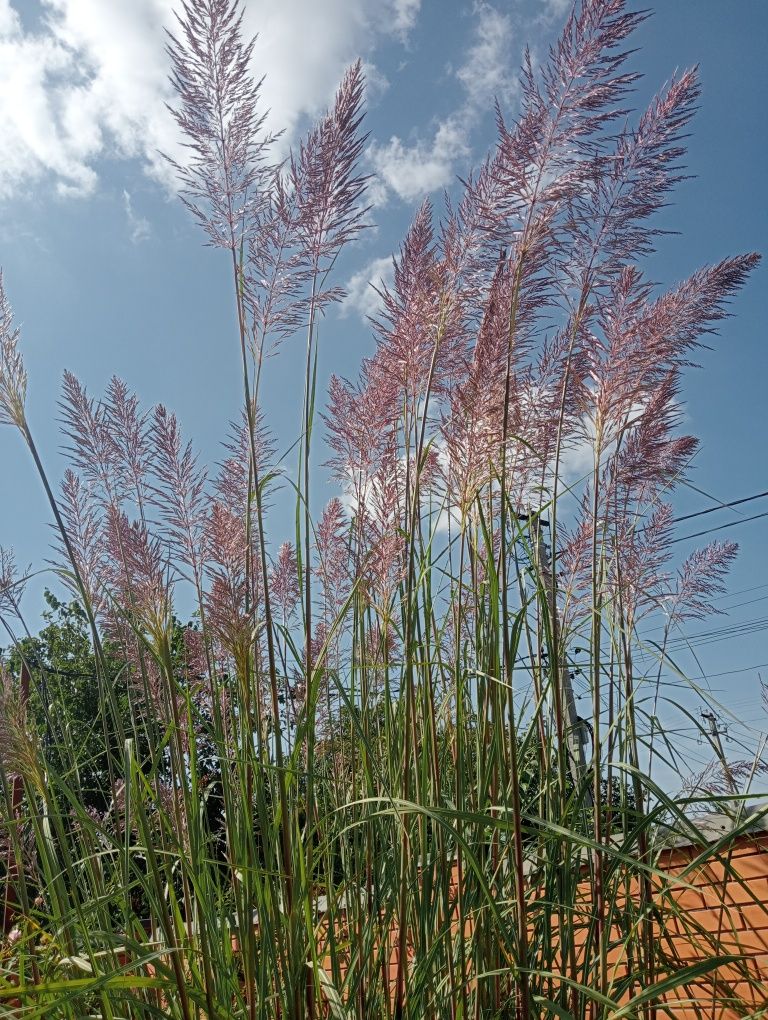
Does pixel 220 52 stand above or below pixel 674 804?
above

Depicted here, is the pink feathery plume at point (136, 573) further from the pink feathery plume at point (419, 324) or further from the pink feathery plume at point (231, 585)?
the pink feathery plume at point (419, 324)

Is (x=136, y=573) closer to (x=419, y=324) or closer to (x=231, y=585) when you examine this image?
(x=231, y=585)

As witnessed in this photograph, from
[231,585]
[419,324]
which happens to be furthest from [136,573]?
[419,324]

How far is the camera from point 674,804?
1305 millimetres

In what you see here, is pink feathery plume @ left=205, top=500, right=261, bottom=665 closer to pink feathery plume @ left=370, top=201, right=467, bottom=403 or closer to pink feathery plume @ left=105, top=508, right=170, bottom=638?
pink feathery plume @ left=105, top=508, right=170, bottom=638

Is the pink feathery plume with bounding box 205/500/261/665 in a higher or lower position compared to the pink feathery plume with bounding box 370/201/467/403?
lower

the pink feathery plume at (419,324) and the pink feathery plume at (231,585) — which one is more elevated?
the pink feathery plume at (419,324)

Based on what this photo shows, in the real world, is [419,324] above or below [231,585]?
above

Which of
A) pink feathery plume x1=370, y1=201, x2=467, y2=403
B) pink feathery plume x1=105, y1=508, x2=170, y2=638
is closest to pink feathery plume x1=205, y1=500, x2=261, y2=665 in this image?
pink feathery plume x1=105, y1=508, x2=170, y2=638

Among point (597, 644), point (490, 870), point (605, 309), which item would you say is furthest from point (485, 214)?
point (490, 870)

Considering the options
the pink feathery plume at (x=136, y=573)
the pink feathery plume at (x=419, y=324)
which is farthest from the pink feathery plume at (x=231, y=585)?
the pink feathery plume at (x=419, y=324)

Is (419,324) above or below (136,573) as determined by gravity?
above

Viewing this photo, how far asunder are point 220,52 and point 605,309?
3.02 feet

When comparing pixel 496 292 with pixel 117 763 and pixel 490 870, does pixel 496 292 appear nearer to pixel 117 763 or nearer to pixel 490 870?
pixel 490 870
